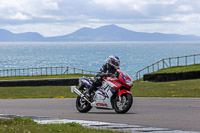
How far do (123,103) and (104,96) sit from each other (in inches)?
25.7

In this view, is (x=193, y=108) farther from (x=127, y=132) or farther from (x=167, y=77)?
(x=167, y=77)

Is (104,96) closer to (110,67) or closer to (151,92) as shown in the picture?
(110,67)

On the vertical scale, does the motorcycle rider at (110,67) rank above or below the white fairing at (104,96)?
above

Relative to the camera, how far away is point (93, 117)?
1252 cm

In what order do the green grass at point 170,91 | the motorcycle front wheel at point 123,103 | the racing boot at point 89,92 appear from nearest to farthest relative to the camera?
1. the motorcycle front wheel at point 123,103
2. the racing boot at point 89,92
3. the green grass at point 170,91

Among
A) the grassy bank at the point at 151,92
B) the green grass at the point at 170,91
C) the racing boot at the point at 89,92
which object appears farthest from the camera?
the grassy bank at the point at 151,92

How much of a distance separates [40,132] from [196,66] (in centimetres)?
3374

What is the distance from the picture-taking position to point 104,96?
13.0m

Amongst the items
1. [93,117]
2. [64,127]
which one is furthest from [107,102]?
[64,127]

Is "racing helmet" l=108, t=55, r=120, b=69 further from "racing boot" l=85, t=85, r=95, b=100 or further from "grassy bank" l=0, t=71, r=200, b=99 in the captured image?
"grassy bank" l=0, t=71, r=200, b=99

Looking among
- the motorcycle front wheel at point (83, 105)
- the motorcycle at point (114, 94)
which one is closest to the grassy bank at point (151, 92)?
the motorcycle front wheel at point (83, 105)

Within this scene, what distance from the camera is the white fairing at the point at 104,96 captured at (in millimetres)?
12767

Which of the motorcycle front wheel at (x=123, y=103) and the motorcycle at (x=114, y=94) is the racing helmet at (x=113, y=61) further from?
the motorcycle front wheel at (x=123, y=103)

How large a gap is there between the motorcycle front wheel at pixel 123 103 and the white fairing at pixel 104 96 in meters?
0.20
